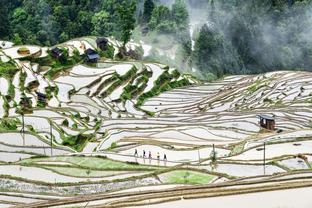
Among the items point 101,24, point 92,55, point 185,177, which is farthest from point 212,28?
point 185,177

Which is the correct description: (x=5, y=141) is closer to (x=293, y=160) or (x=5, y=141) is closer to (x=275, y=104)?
(x=293, y=160)

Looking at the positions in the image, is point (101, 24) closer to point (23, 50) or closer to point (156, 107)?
point (23, 50)

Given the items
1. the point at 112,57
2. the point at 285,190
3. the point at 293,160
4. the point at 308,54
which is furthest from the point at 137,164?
the point at 308,54

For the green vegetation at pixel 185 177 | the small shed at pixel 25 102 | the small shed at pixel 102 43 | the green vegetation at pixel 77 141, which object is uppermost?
the small shed at pixel 102 43

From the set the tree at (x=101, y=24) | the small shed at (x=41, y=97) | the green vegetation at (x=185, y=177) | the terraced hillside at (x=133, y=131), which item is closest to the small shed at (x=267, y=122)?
the terraced hillside at (x=133, y=131)

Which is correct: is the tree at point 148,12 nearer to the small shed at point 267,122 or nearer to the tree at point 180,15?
the tree at point 180,15

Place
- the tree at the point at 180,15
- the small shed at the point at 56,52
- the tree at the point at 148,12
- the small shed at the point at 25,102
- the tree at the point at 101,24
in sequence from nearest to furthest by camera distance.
Result: the small shed at the point at 25,102, the small shed at the point at 56,52, the tree at the point at 180,15, the tree at the point at 101,24, the tree at the point at 148,12

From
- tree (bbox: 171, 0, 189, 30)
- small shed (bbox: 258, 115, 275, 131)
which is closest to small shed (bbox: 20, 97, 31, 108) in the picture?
small shed (bbox: 258, 115, 275, 131)
